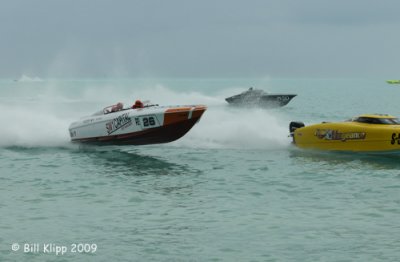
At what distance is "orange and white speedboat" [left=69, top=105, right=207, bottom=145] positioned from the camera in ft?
77.2

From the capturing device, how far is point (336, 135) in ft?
74.6

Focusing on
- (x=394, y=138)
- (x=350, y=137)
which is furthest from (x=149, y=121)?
(x=394, y=138)

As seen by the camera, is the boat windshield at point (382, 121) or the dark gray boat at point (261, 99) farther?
the dark gray boat at point (261, 99)

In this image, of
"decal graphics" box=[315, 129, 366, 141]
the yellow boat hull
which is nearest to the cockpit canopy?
the yellow boat hull

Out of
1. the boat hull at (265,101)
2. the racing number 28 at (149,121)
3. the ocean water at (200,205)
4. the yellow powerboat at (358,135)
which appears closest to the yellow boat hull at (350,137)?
the yellow powerboat at (358,135)

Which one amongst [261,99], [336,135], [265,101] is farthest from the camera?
[265,101]

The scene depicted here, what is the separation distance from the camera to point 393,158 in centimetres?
2159

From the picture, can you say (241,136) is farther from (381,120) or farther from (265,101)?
(265,101)

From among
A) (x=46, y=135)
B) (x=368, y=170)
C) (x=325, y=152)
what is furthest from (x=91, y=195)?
(x=46, y=135)

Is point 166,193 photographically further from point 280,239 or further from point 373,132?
point 373,132

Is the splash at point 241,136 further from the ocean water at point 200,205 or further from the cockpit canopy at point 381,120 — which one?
the cockpit canopy at point 381,120

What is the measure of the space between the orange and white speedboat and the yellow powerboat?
464 cm

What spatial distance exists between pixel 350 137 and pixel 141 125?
27.9 ft

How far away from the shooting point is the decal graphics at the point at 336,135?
22062 mm
